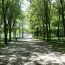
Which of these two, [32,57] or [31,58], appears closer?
[31,58]

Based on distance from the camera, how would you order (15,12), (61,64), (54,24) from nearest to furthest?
(61,64)
(15,12)
(54,24)

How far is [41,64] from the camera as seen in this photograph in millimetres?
13156

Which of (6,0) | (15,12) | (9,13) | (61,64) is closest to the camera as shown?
(61,64)

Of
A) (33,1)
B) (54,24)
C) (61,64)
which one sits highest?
(33,1)

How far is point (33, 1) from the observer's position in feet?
174

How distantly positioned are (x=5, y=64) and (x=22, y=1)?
4509 centimetres

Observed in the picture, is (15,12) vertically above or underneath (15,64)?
above

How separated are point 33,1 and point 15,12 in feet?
17.9

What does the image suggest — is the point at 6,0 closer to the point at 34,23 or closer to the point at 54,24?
the point at 34,23

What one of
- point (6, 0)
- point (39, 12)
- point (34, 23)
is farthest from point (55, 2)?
point (34, 23)

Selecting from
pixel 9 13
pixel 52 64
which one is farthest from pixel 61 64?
pixel 9 13

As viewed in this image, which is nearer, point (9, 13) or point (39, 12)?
point (9, 13)

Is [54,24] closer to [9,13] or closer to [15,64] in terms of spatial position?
[9,13]

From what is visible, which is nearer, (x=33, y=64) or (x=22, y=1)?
(x=33, y=64)
